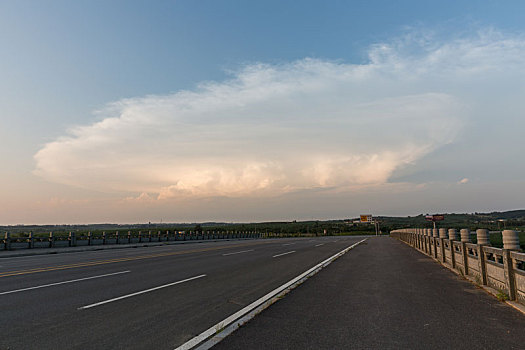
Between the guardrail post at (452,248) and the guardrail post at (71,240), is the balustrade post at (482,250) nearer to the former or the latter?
the guardrail post at (452,248)

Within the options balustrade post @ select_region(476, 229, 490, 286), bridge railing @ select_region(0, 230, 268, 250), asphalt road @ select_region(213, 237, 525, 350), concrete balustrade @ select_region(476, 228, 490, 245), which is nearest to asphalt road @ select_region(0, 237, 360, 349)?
asphalt road @ select_region(213, 237, 525, 350)

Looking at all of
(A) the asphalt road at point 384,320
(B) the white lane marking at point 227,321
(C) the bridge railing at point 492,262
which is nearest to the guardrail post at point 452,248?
(C) the bridge railing at point 492,262

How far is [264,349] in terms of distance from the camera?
16.5 ft

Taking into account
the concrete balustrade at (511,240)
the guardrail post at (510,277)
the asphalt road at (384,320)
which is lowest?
the asphalt road at (384,320)

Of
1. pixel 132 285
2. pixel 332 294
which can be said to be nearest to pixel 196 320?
pixel 332 294

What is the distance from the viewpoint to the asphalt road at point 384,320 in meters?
5.31

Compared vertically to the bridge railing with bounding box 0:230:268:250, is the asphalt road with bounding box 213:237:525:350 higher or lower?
lower

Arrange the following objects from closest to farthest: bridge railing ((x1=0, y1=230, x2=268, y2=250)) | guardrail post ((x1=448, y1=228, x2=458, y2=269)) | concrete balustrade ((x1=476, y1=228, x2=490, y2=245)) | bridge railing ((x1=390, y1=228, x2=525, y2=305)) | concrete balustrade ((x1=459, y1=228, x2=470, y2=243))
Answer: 1. bridge railing ((x1=390, y1=228, x2=525, y2=305))
2. concrete balustrade ((x1=476, y1=228, x2=490, y2=245))
3. concrete balustrade ((x1=459, y1=228, x2=470, y2=243))
4. guardrail post ((x1=448, y1=228, x2=458, y2=269))
5. bridge railing ((x1=0, y1=230, x2=268, y2=250))

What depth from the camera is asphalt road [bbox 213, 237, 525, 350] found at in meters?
5.31

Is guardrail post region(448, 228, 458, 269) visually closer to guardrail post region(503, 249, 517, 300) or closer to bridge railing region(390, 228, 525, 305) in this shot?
bridge railing region(390, 228, 525, 305)

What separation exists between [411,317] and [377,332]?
1.34m

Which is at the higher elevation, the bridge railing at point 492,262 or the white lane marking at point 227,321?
the bridge railing at point 492,262

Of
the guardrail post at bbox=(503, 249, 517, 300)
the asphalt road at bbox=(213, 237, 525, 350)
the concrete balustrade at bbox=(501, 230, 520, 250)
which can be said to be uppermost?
the concrete balustrade at bbox=(501, 230, 520, 250)

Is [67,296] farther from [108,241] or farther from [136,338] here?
[108,241]
